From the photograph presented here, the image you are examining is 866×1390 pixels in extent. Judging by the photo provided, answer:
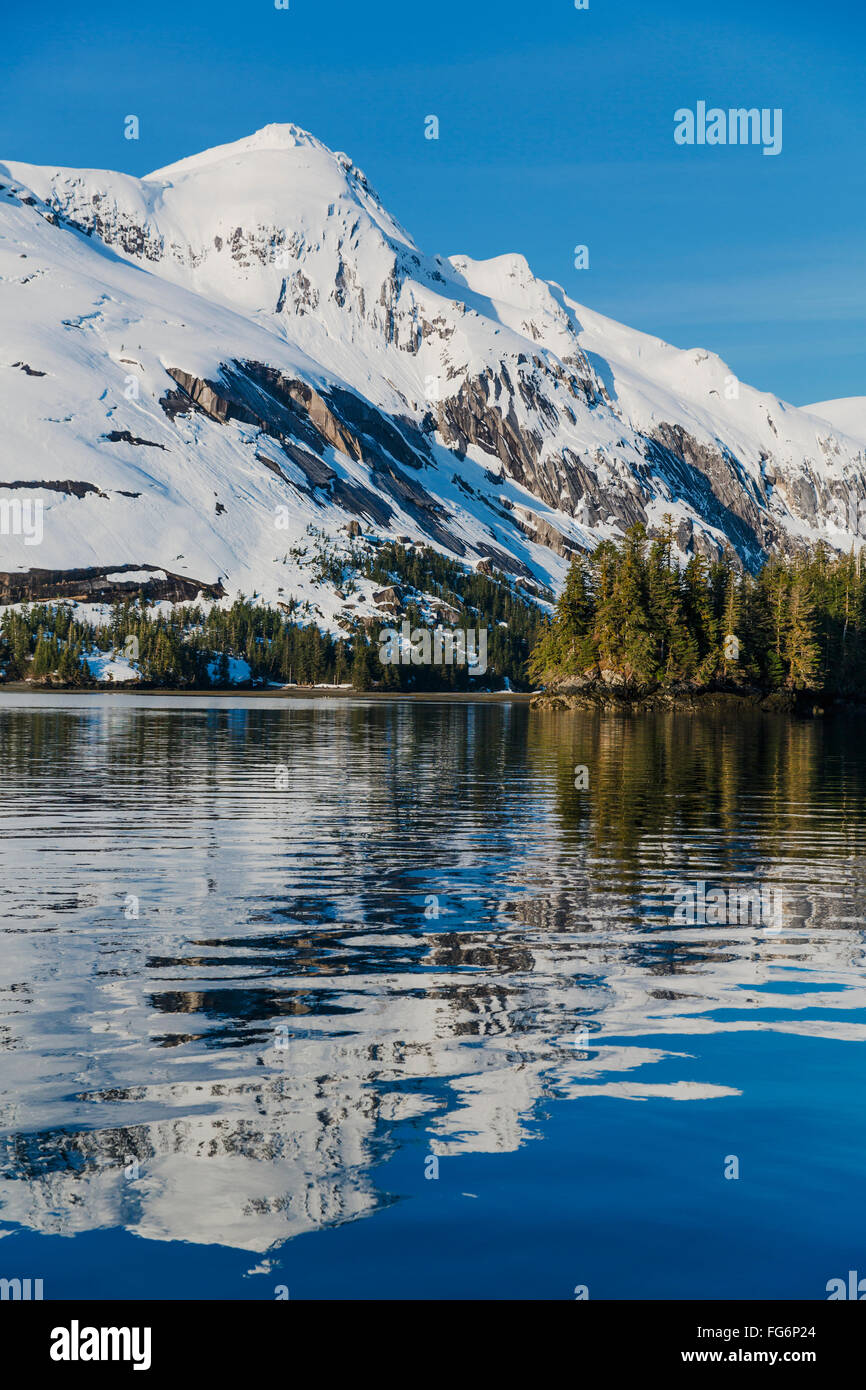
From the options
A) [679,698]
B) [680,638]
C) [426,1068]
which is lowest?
[426,1068]

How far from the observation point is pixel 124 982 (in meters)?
16.2

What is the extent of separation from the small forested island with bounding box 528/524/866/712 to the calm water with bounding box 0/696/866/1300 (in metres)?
113

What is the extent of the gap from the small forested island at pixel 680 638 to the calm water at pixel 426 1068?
11282cm

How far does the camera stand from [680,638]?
143 m

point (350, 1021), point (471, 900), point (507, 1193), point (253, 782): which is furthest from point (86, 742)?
point (507, 1193)

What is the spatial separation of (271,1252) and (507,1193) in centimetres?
202

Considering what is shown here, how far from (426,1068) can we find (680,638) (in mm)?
134184

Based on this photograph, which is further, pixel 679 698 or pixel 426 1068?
pixel 679 698
